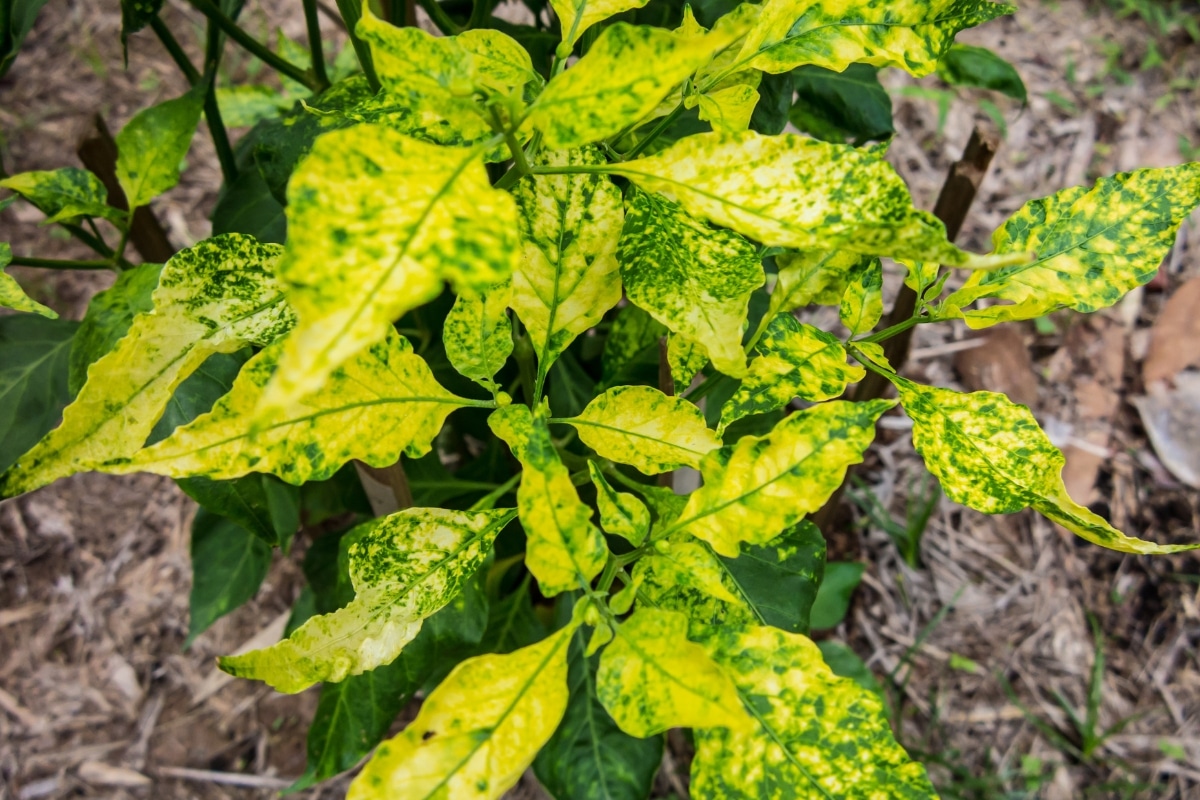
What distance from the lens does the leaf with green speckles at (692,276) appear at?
0.54m

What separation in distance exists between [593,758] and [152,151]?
2.39 ft

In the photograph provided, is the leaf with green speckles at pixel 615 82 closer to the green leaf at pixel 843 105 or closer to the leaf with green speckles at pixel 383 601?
the leaf with green speckles at pixel 383 601

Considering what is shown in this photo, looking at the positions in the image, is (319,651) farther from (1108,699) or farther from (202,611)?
(1108,699)

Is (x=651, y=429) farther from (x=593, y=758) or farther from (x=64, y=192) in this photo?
(x=64, y=192)

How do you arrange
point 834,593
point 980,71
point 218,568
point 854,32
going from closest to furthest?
point 854,32 < point 980,71 < point 218,568 < point 834,593

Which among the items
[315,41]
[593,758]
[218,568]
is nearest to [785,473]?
[593,758]

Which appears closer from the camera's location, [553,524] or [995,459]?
[553,524]

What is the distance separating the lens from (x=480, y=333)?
60 cm

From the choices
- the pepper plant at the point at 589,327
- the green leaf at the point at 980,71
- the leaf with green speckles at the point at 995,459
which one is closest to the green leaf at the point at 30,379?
the pepper plant at the point at 589,327

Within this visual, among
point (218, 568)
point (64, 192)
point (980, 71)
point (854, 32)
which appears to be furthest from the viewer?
point (218, 568)

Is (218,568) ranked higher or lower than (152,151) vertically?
lower

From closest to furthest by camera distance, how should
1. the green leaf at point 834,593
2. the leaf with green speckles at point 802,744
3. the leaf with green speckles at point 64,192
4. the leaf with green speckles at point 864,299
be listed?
the leaf with green speckles at point 802,744, the leaf with green speckles at point 864,299, the leaf with green speckles at point 64,192, the green leaf at point 834,593

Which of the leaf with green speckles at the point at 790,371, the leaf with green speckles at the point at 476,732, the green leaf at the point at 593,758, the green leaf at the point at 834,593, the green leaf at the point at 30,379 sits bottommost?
the green leaf at the point at 834,593

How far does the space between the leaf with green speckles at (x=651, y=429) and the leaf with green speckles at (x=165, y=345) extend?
224 millimetres
